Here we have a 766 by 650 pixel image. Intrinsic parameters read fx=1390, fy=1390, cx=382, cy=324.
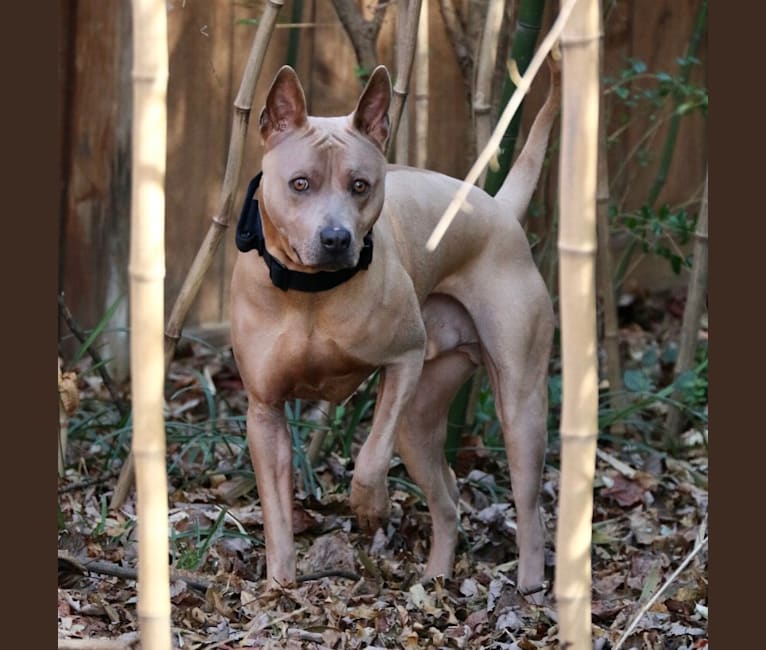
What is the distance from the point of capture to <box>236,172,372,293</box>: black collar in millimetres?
3871

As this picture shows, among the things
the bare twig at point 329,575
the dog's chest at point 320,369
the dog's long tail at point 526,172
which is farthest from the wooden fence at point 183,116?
the bare twig at point 329,575

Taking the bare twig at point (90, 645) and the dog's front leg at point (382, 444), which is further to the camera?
the dog's front leg at point (382, 444)

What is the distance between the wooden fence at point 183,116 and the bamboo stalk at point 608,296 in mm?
712

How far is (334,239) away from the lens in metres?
3.71

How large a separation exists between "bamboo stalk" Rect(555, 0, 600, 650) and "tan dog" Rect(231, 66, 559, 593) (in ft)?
4.30

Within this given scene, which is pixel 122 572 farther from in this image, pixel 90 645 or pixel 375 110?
pixel 375 110

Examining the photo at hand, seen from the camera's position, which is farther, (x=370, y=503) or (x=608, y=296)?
(x=608, y=296)

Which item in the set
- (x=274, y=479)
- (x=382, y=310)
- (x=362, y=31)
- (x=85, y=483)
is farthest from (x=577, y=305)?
(x=362, y=31)

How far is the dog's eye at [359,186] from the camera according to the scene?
3865 millimetres

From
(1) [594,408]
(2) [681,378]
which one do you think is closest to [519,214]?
(2) [681,378]

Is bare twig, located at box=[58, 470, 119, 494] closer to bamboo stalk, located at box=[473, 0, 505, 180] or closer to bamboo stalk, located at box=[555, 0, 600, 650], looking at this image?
bamboo stalk, located at box=[473, 0, 505, 180]

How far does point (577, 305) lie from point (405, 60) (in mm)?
2165

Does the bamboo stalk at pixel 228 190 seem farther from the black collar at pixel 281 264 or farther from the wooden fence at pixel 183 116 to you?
the wooden fence at pixel 183 116

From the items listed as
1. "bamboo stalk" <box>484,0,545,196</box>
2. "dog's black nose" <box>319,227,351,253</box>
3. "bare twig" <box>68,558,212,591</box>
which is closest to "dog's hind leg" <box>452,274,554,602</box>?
"bamboo stalk" <box>484,0,545,196</box>
